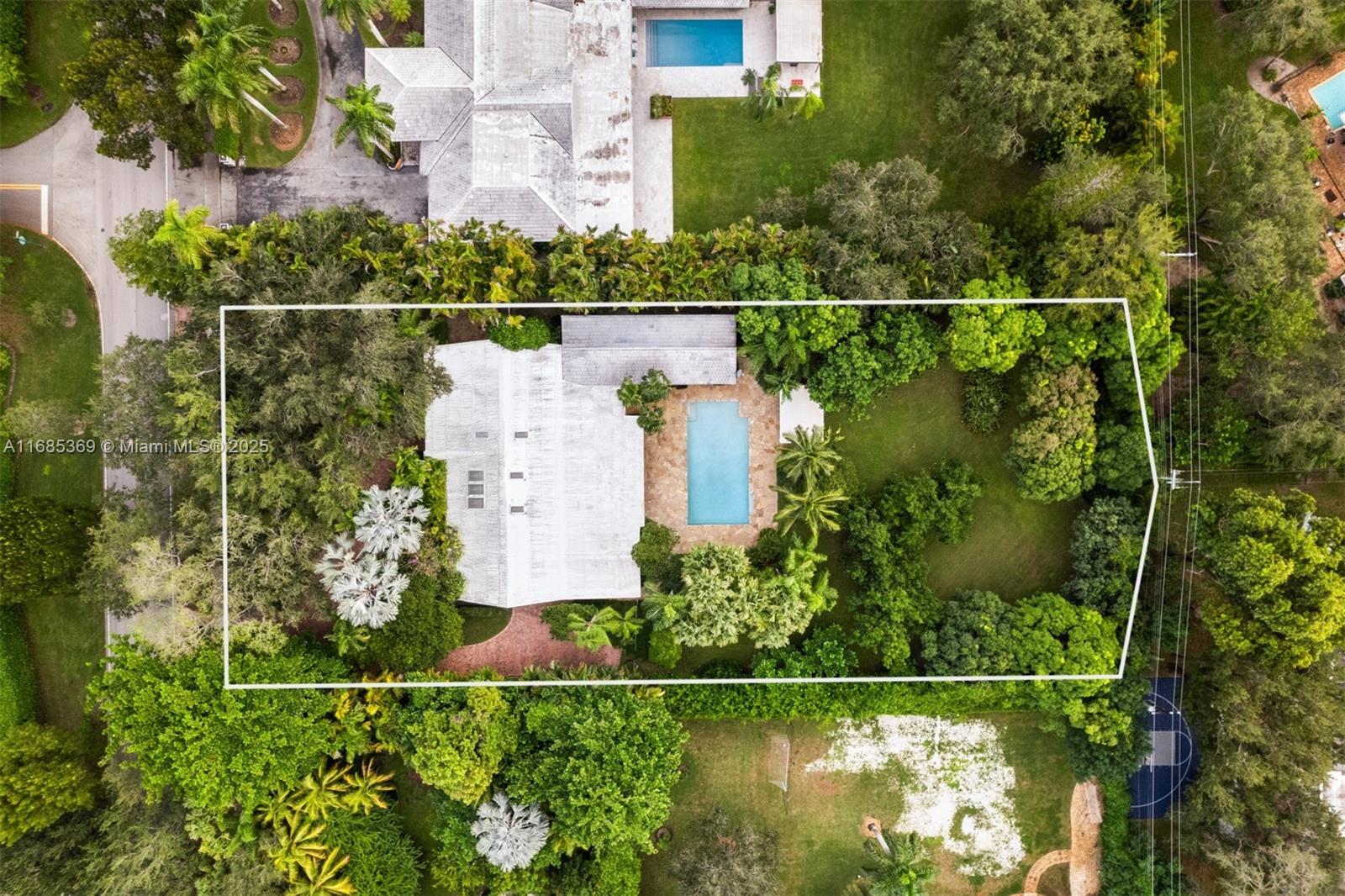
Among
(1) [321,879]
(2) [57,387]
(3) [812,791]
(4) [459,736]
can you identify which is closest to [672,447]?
(4) [459,736]

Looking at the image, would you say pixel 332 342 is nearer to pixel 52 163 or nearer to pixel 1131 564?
pixel 52 163

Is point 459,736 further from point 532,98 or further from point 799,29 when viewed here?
point 799,29

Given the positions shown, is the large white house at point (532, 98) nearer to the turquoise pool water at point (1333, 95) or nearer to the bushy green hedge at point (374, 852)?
the turquoise pool water at point (1333, 95)

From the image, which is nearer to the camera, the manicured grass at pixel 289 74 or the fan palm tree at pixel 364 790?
the fan palm tree at pixel 364 790

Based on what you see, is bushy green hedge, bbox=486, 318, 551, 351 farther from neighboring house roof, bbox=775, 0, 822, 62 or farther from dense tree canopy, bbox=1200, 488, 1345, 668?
dense tree canopy, bbox=1200, 488, 1345, 668

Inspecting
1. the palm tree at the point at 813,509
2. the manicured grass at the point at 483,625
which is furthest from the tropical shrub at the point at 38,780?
the palm tree at the point at 813,509

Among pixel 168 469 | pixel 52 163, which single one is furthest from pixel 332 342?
pixel 52 163
